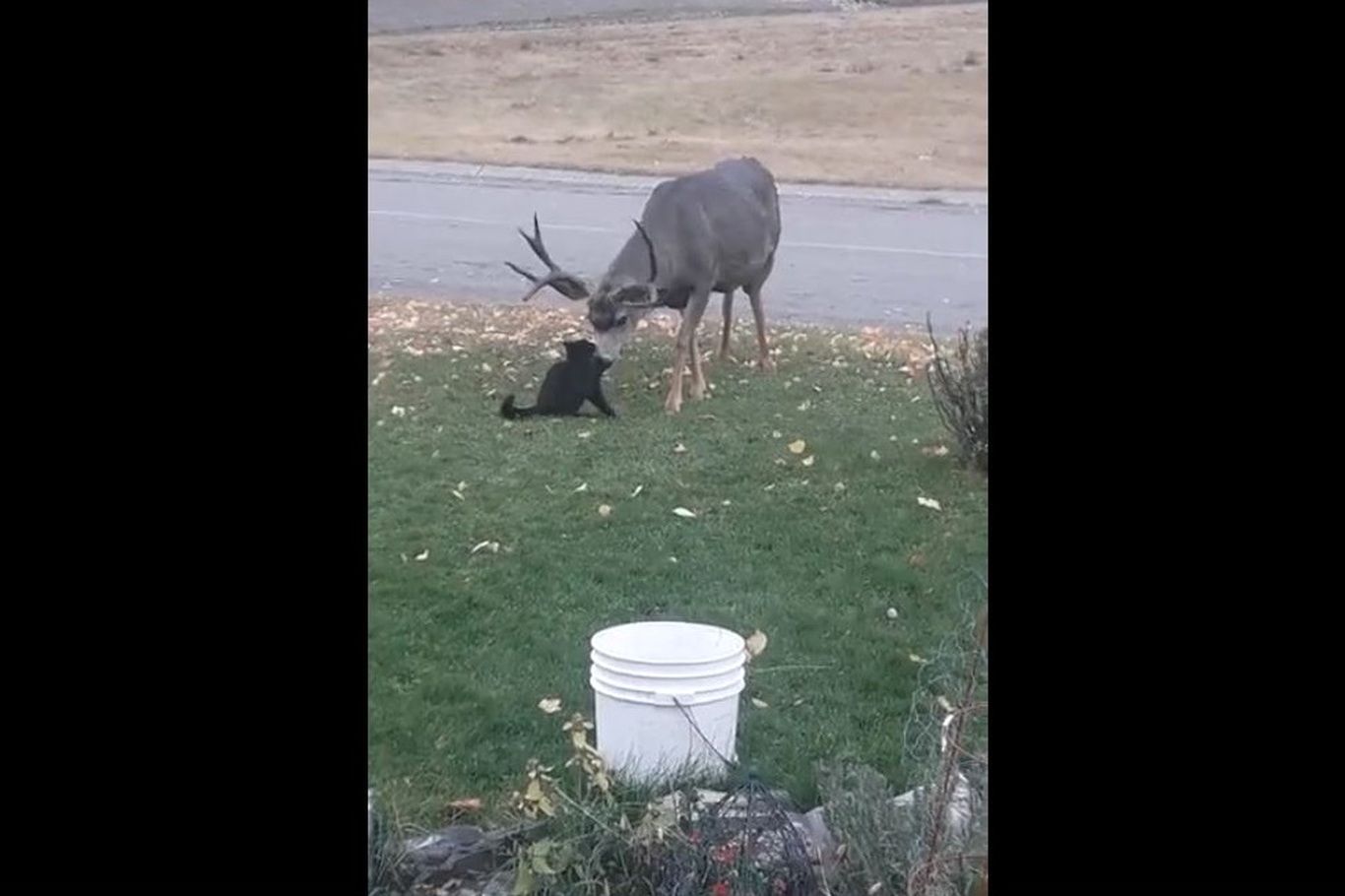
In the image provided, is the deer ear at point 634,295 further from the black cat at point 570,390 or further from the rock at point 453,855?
the rock at point 453,855

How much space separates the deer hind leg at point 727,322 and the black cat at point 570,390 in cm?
73

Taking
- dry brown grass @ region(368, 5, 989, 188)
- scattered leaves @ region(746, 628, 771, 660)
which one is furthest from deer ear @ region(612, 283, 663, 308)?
scattered leaves @ region(746, 628, 771, 660)

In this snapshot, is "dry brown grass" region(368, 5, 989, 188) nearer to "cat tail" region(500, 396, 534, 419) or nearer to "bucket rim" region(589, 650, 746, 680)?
"cat tail" region(500, 396, 534, 419)

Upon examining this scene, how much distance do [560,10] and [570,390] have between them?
5.24 feet

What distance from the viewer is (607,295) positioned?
4871mm

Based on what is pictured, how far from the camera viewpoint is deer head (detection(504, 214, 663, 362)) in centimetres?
481

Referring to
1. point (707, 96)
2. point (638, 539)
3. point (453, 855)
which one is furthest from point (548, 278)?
point (453, 855)

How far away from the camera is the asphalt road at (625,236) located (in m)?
4.52

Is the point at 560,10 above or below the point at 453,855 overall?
above

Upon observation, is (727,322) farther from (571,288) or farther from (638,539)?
(638,539)

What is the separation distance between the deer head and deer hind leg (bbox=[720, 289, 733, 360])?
50 cm

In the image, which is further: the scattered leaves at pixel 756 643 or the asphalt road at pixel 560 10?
the scattered leaves at pixel 756 643

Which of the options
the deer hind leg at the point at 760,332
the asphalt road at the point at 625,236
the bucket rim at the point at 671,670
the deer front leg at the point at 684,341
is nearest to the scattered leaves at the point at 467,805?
the bucket rim at the point at 671,670
